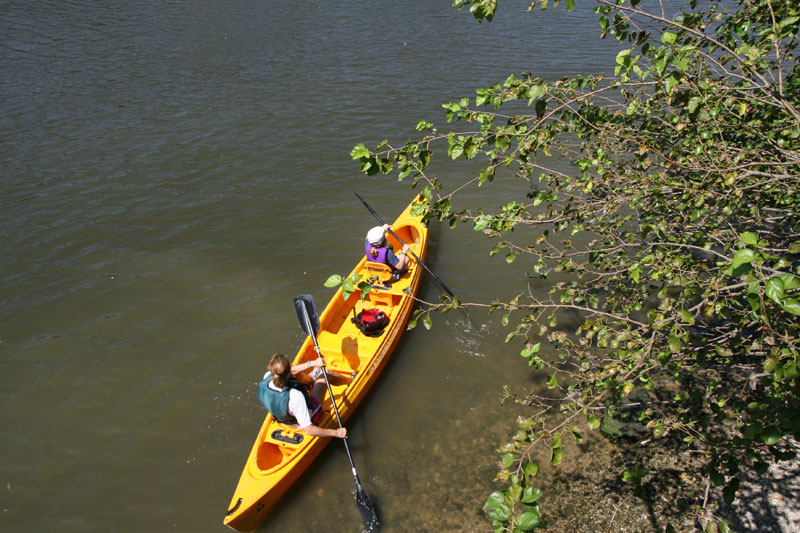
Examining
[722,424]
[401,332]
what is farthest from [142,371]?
[722,424]

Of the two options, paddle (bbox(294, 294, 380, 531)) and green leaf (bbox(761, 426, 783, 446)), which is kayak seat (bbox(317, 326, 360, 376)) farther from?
green leaf (bbox(761, 426, 783, 446))

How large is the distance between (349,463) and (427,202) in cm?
436

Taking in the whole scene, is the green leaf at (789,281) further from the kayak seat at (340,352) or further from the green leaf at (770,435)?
the kayak seat at (340,352)

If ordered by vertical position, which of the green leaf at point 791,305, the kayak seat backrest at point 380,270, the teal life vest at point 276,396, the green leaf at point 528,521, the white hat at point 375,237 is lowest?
the kayak seat backrest at point 380,270

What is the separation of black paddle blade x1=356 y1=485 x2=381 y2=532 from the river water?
0.65 feet

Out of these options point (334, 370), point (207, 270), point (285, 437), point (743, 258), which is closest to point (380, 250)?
point (334, 370)

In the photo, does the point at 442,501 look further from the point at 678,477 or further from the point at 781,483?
the point at 781,483

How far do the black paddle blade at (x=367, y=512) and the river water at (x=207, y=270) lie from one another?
0.20 meters

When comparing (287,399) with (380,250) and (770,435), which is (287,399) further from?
(770,435)

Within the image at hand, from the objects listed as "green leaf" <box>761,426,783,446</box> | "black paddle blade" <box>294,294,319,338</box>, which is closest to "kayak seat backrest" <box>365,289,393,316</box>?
"black paddle blade" <box>294,294,319,338</box>

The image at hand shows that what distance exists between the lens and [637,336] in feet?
12.1

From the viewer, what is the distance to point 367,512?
5965mm

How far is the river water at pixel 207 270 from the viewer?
21.3 ft

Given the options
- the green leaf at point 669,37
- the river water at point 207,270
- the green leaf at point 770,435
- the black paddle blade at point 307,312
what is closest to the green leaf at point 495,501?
the green leaf at point 770,435
